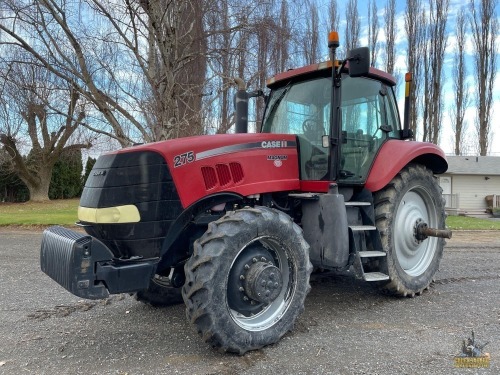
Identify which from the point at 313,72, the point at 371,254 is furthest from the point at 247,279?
the point at 313,72

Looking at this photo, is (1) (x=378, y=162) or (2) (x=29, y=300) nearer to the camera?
(1) (x=378, y=162)

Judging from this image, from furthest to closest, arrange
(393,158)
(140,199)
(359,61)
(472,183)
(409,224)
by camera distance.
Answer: (472,183), (409,224), (393,158), (359,61), (140,199)

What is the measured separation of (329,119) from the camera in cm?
431

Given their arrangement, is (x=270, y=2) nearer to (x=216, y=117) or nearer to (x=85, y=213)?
(x=216, y=117)

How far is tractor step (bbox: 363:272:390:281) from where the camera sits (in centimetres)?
416

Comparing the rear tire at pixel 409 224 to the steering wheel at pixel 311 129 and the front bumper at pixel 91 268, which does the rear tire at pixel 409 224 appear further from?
the front bumper at pixel 91 268

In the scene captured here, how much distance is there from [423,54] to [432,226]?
2653 cm

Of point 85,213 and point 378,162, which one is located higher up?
point 378,162

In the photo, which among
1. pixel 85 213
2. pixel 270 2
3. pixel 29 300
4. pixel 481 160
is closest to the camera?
pixel 85 213

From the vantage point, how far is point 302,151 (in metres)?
4.34

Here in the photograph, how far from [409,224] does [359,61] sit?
2.04 meters

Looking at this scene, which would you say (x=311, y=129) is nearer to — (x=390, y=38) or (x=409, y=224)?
(x=409, y=224)

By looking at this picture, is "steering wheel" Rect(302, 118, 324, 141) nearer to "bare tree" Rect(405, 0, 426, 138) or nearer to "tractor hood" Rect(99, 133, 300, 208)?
"tractor hood" Rect(99, 133, 300, 208)

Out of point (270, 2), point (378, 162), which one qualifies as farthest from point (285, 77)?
point (270, 2)
